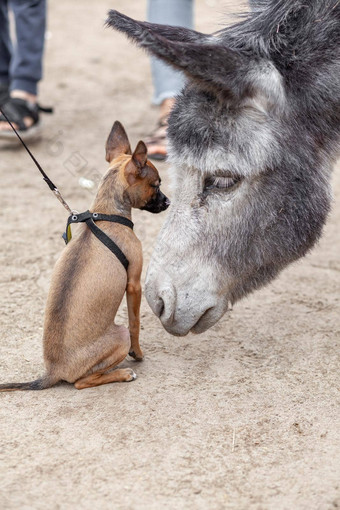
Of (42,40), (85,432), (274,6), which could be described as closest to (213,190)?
(274,6)

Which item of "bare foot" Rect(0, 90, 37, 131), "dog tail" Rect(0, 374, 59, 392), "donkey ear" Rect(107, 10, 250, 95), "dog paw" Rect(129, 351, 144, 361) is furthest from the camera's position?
"bare foot" Rect(0, 90, 37, 131)

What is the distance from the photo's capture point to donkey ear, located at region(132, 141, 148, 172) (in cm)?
321

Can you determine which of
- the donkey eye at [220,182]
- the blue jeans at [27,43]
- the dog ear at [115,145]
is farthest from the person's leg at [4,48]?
the donkey eye at [220,182]

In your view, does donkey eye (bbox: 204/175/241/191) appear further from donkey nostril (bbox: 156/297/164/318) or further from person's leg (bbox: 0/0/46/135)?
person's leg (bbox: 0/0/46/135)

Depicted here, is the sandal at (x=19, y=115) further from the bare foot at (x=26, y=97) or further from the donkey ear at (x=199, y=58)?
the donkey ear at (x=199, y=58)

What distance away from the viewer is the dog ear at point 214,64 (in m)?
2.71

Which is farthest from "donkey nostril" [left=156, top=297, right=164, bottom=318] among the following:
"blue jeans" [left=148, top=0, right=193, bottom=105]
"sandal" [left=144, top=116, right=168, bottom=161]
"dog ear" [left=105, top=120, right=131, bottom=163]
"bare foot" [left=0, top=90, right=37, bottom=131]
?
"bare foot" [left=0, top=90, right=37, bottom=131]

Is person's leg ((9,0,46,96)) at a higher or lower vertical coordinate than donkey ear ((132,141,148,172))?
lower

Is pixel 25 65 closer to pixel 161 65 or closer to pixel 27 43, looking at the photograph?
pixel 27 43

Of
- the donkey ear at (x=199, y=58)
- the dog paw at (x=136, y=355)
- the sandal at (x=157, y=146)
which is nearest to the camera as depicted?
the donkey ear at (x=199, y=58)

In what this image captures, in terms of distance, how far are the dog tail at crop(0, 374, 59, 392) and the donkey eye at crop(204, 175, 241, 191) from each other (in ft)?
3.65

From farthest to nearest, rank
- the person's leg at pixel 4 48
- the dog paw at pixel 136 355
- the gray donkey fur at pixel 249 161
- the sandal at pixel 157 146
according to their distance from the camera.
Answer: the person's leg at pixel 4 48 → the sandal at pixel 157 146 → the dog paw at pixel 136 355 → the gray donkey fur at pixel 249 161

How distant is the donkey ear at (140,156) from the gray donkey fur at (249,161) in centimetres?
14

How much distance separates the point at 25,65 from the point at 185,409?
427cm
